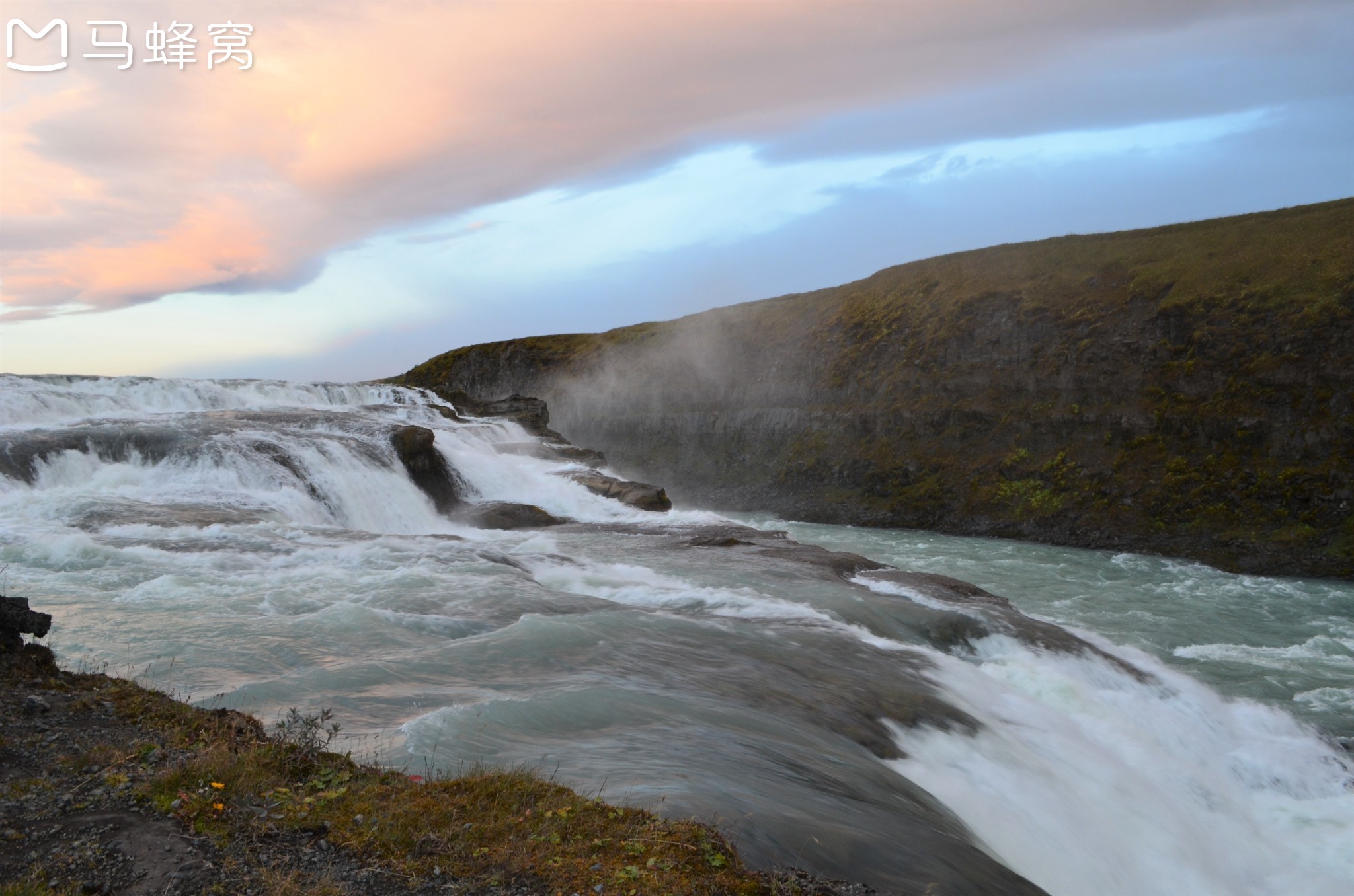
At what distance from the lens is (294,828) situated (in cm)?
483

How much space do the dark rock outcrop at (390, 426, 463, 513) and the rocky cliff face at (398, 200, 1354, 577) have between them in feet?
76.0

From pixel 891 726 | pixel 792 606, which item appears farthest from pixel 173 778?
pixel 792 606

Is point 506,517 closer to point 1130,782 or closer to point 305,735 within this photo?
point 1130,782

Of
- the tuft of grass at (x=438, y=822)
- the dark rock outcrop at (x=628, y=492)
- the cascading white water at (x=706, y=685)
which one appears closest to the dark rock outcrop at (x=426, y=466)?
the dark rock outcrop at (x=628, y=492)

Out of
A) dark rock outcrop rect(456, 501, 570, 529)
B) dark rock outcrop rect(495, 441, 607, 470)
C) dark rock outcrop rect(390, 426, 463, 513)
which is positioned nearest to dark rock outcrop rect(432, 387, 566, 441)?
dark rock outcrop rect(495, 441, 607, 470)

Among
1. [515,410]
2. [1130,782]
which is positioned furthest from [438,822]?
[515,410]

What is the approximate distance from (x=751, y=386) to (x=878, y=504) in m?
15.6

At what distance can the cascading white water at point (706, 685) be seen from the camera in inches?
279

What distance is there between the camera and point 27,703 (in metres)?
6.19

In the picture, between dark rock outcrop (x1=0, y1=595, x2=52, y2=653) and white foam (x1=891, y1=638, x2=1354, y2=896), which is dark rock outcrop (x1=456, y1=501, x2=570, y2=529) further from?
dark rock outcrop (x1=0, y1=595, x2=52, y2=653)

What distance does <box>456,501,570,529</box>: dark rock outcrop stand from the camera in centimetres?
2656

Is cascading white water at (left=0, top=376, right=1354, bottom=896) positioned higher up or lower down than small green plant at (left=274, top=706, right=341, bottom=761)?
lower down

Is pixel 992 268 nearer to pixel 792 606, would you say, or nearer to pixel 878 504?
pixel 878 504

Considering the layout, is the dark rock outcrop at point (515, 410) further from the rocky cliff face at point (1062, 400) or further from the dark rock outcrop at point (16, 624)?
the dark rock outcrop at point (16, 624)
